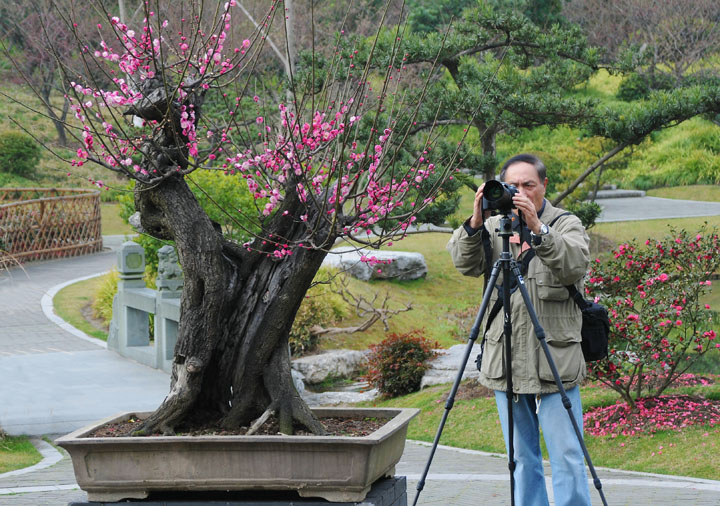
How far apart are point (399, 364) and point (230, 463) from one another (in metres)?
8.36

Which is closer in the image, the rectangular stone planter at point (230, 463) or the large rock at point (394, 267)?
the rectangular stone planter at point (230, 463)

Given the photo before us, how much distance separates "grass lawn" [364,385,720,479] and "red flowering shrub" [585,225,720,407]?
21.3 inches

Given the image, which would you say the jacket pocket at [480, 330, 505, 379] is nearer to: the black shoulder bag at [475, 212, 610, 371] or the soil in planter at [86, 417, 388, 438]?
the black shoulder bag at [475, 212, 610, 371]

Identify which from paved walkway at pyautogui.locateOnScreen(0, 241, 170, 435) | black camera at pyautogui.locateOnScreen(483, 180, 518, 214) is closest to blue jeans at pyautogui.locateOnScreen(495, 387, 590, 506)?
black camera at pyautogui.locateOnScreen(483, 180, 518, 214)

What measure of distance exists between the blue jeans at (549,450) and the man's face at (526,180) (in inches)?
32.7

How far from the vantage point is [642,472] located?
21.8ft

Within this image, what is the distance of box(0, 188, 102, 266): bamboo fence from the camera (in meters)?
23.0

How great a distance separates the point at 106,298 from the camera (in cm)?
1716

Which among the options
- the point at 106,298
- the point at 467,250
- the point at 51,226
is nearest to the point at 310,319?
the point at 106,298

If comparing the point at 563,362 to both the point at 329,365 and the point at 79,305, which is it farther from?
the point at 79,305

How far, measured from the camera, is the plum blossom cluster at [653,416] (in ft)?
25.5

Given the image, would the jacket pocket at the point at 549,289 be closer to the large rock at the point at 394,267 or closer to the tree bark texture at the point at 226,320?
the tree bark texture at the point at 226,320

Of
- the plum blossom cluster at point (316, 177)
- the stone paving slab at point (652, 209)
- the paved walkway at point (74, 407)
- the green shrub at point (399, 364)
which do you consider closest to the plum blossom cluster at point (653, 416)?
the paved walkway at point (74, 407)

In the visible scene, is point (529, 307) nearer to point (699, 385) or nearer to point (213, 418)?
point (213, 418)
